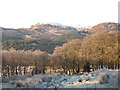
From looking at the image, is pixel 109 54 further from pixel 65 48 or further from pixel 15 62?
pixel 15 62

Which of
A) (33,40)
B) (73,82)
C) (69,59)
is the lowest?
(73,82)

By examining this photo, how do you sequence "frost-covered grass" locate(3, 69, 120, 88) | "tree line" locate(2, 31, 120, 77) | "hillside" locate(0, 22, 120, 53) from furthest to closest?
"hillside" locate(0, 22, 120, 53), "tree line" locate(2, 31, 120, 77), "frost-covered grass" locate(3, 69, 120, 88)

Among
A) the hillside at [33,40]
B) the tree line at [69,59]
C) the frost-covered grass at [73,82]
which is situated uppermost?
the hillside at [33,40]

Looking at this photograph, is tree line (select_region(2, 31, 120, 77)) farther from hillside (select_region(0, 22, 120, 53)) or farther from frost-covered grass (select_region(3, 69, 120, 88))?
hillside (select_region(0, 22, 120, 53))


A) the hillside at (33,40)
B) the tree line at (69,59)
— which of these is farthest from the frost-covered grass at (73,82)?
the hillside at (33,40)

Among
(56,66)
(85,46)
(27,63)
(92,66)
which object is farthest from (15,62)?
(85,46)

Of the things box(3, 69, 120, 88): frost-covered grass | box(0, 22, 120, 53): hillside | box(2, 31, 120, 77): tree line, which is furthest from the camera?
box(0, 22, 120, 53): hillside

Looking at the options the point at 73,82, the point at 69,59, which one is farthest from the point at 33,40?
the point at 73,82

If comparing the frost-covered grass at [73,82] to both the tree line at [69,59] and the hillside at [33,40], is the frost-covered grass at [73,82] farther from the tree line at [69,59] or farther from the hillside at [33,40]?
the hillside at [33,40]

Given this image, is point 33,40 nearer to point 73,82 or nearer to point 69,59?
point 69,59

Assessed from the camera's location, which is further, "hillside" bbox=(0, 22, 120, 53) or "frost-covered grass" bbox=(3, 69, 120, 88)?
"hillside" bbox=(0, 22, 120, 53)

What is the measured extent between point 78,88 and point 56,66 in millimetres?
24145

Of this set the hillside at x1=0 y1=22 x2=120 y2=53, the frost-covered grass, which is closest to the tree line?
the frost-covered grass

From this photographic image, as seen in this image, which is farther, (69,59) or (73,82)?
(69,59)
